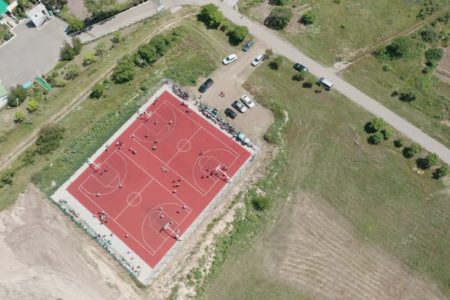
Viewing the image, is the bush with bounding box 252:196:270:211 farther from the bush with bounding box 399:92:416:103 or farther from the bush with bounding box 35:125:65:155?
the bush with bounding box 35:125:65:155

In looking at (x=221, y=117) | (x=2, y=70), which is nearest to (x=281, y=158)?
(x=221, y=117)

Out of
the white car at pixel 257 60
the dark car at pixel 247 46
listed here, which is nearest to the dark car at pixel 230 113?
the white car at pixel 257 60

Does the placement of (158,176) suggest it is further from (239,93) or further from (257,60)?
(257,60)

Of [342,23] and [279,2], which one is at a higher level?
[342,23]

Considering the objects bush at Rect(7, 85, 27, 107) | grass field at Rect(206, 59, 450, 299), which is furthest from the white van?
bush at Rect(7, 85, 27, 107)

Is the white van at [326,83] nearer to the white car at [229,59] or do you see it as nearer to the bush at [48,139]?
the white car at [229,59]

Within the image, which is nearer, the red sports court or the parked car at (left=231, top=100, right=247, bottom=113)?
the red sports court

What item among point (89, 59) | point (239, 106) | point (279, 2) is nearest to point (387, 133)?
point (239, 106)
